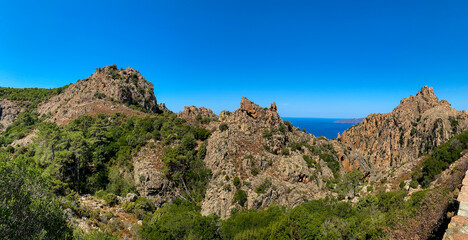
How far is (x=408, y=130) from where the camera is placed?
12631cm

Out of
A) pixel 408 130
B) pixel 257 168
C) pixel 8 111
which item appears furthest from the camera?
pixel 408 130

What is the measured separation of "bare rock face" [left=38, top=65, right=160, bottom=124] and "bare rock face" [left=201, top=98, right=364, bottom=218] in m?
39.1

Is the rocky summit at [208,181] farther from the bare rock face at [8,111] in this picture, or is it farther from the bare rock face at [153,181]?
the bare rock face at [8,111]

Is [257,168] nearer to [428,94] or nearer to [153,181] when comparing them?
[153,181]

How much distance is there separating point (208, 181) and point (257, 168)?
10.4 metres

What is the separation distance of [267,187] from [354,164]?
106 ft

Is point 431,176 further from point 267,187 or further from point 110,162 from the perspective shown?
point 110,162

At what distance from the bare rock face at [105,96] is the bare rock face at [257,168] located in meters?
39.1

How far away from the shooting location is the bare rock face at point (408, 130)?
114 meters

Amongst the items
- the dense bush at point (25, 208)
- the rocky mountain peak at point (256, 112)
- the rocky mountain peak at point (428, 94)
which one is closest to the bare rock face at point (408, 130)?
the rocky mountain peak at point (428, 94)

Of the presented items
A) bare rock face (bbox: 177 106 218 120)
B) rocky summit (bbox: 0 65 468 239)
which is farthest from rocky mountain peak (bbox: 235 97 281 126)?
bare rock face (bbox: 177 106 218 120)

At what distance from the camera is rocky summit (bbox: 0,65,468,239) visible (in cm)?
1575

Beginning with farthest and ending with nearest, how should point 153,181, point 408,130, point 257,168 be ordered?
1. point 408,130
2. point 257,168
3. point 153,181

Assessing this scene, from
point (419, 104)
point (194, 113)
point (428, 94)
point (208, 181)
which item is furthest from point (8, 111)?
point (428, 94)
